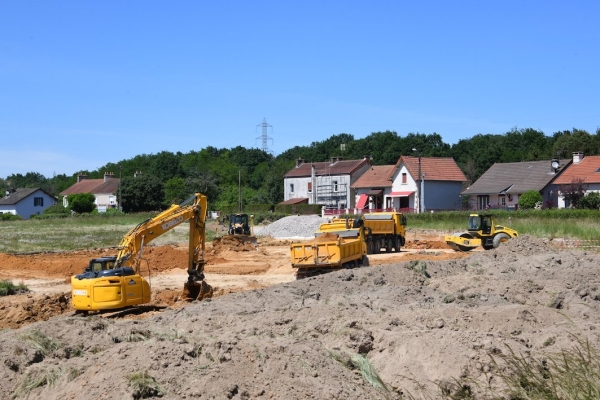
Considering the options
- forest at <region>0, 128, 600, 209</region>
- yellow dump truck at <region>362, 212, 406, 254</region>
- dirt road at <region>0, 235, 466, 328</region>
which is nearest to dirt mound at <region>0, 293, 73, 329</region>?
dirt road at <region>0, 235, 466, 328</region>

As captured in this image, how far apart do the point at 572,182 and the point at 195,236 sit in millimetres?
46228

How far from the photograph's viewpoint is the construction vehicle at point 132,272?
53.4ft

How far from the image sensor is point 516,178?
65750 mm

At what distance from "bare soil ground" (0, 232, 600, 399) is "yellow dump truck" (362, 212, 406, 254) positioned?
13595mm

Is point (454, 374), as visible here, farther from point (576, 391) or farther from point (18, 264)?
point (18, 264)

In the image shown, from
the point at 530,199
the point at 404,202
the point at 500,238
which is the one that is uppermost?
the point at 404,202

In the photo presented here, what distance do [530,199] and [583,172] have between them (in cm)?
528

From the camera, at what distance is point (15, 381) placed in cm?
963

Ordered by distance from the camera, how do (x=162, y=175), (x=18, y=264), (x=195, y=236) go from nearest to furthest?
1. (x=195, y=236)
2. (x=18, y=264)
3. (x=162, y=175)

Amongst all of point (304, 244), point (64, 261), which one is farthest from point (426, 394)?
point (64, 261)

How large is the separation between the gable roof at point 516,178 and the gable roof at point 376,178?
8.49 m

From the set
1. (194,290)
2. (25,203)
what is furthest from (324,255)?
(25,203)

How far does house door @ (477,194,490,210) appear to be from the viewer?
66.9 m

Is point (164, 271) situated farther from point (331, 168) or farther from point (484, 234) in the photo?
point (331, 168)
